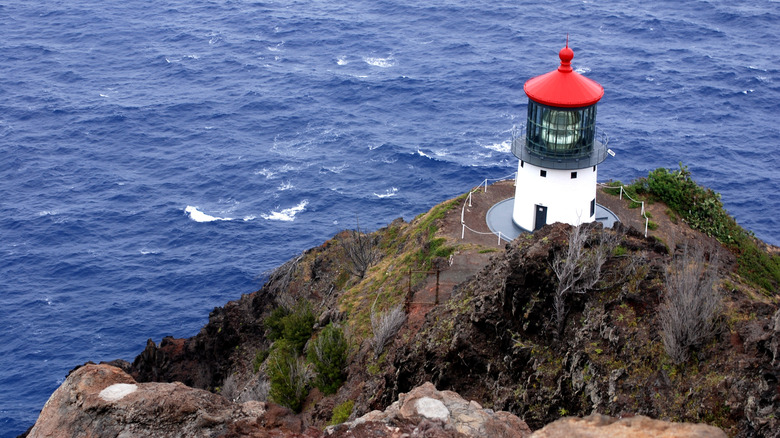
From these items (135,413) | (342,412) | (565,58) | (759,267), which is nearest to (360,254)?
(565,58)

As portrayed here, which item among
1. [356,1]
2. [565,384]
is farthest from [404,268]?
[356,1]

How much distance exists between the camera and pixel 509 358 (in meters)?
24.7

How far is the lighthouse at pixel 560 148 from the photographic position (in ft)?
124

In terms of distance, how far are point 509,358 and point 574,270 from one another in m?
3.40

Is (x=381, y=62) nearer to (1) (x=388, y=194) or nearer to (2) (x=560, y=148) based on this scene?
(1) (x=388, y=194)

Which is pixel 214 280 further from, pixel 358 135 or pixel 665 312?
pixel 665 312

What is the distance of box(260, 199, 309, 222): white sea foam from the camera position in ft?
242

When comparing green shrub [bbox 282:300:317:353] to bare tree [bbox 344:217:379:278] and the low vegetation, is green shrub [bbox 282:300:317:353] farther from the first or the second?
the low vegetation

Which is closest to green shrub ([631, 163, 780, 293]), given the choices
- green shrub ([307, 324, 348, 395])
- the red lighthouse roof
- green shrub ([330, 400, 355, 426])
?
the red lighthouse roof

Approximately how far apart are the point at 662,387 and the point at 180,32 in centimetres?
10600

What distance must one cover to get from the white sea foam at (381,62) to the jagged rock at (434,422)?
8782 cm

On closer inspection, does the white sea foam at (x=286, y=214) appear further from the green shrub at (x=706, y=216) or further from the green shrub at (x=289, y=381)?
the green shrub at (x=289, y=381)

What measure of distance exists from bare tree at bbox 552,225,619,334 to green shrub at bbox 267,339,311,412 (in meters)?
12.2

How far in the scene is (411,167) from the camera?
8144 centimetres
